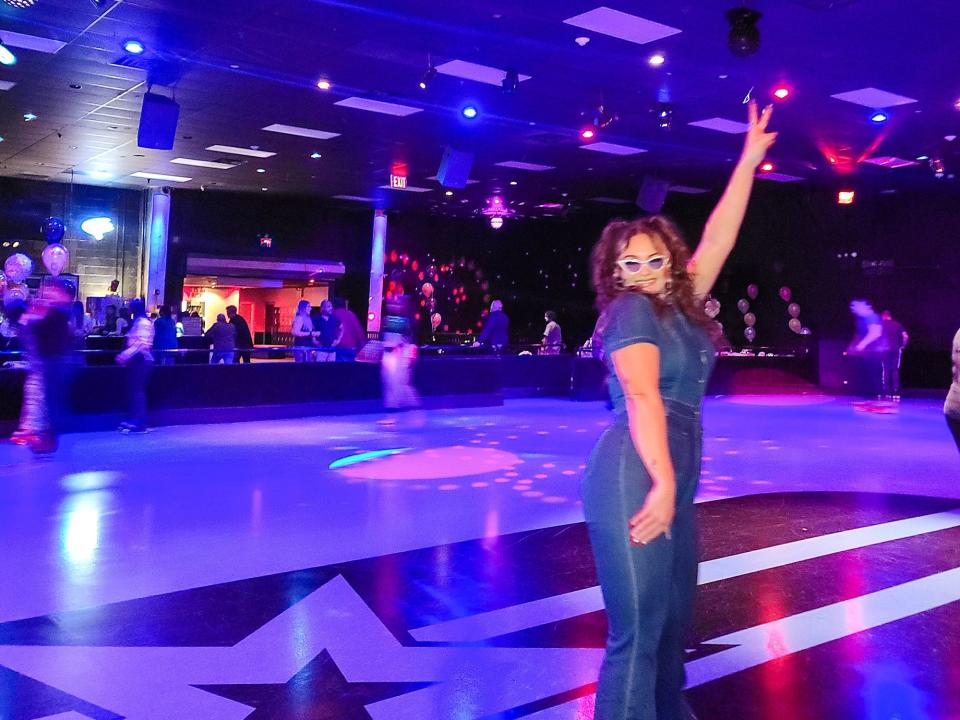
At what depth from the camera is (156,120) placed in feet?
29.6

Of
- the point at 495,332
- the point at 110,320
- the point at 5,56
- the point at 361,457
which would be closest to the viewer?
the point at 361,457

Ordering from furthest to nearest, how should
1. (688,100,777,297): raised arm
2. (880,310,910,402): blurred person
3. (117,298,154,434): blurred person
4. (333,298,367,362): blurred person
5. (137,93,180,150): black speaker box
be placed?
1. (880,310,910,402): blurred person
2. (333,298,367,362): blurred person
3. (137,93,180,150): black speaker box
4. (117,298,154,434): blurred person
5. (688,100,777,297): raised arm

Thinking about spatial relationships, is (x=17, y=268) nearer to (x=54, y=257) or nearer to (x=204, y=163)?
(x=54, y=257)

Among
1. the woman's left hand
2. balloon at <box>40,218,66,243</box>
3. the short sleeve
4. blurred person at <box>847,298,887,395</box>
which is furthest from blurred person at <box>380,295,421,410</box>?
balloon at <box>40,218,66,243</box>

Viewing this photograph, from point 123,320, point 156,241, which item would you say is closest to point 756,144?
point 123,320

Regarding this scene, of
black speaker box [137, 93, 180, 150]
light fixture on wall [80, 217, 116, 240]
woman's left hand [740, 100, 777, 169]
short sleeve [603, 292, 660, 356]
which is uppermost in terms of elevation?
black speaker box [137, 93, 180, 150]

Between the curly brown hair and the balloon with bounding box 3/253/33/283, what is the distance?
15299 millimetres

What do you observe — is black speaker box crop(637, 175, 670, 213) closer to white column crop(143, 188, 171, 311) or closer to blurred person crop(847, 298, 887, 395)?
blurred person crop(847, 298, 887, 395)

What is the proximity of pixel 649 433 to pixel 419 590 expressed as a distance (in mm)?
2210

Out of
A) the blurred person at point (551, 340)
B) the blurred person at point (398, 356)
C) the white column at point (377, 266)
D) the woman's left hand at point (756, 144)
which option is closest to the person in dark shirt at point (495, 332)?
the blurred person at point (551, 340)

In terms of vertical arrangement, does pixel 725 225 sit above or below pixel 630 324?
above

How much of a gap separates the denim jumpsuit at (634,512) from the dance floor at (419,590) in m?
0.74

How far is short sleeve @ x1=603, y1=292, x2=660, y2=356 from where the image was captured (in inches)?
66.6

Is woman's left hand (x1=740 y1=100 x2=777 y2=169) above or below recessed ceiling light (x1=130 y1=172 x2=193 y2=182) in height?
below
